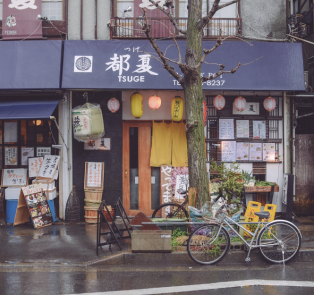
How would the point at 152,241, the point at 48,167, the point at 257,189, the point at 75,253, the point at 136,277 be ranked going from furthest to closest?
1. the point at 48,167
2. the point at 257,189
3. the point at 75,253
4. the point at 152,241
5. the point at 136,277

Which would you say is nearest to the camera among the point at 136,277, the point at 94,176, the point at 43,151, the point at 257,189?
the point at 136,277

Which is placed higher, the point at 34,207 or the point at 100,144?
the point at 100,144

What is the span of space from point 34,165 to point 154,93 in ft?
14.5

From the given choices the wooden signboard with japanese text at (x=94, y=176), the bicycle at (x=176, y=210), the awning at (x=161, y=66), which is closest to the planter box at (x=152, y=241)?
the bicycle at (x=176, y=210)

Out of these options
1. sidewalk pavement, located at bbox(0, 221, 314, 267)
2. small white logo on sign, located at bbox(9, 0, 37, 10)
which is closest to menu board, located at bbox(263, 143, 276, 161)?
sidewalk pavement, located at bbox(0, 221, 314, 267)

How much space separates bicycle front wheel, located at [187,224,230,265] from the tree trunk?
1064 mm

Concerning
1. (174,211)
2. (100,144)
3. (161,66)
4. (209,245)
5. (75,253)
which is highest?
(161,66)

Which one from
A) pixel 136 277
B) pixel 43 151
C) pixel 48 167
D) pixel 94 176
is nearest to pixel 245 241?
pixel 136 277

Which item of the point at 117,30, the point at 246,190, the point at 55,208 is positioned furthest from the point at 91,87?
the point at 246,190

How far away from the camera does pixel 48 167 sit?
1047cm

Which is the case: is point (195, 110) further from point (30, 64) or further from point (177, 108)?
point (30, 64)

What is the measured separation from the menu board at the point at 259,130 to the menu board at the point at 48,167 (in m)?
6.22

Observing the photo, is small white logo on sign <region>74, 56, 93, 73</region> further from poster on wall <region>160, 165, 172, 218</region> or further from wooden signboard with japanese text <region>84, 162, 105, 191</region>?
poster on wall <region>160, 165, 172, 218</region>

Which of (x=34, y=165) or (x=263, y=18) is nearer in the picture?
(x=263, y=18)
